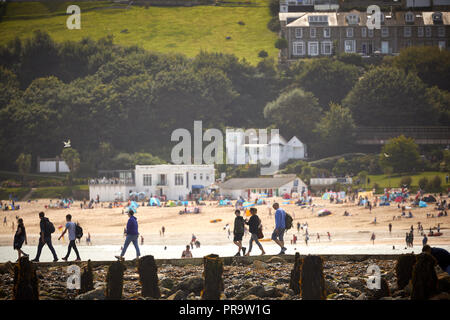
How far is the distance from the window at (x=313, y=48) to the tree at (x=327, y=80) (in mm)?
10168

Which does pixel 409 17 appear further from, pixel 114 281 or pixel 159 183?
pixel 114 281

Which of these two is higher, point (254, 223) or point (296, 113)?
point (296, 113)

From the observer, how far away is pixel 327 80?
96875 millimetres

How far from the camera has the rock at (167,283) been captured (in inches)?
723

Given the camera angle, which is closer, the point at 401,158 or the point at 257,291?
the point at 257,291

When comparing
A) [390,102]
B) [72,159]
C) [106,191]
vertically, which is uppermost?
[390,102]

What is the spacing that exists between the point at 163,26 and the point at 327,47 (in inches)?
1208

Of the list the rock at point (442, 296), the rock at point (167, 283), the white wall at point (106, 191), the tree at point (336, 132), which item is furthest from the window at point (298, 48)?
the rock at point (442, 296)

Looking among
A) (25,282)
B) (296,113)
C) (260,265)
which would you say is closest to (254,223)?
(260,265)

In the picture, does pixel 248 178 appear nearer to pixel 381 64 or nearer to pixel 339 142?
pixel 339 142

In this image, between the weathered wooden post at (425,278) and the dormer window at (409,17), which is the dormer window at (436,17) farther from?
the weathered wooden post at (425,278)

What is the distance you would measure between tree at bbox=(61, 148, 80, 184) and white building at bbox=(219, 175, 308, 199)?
1582 centimetres

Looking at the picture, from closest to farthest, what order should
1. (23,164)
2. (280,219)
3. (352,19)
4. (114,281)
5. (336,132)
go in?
(114,281)
(280,219)
(23,164)
(336,132)
(352,19)

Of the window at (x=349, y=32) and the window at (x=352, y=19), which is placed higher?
A: the window at (x=352, y=19)
